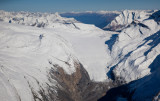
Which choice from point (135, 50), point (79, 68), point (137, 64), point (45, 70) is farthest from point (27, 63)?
point (135, 50)

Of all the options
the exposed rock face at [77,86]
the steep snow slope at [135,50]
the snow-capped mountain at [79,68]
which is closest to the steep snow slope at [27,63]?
the snow-capped mountain at [79,68]

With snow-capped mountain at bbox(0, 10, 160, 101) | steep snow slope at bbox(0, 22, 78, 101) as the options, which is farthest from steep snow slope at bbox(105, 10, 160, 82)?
steep snow slope at bbox(0, 22, 78, 101)

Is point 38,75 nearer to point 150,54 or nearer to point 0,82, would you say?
point 0,82

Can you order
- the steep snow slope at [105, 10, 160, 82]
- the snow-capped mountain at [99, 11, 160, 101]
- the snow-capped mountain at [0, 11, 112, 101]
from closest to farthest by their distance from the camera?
the snow-capped mountain at [0, 11, 112, 101] < the snow-capped mountain at [99, 11, 160, 101] < the steep snow slope at [105, 10, 160, 82]

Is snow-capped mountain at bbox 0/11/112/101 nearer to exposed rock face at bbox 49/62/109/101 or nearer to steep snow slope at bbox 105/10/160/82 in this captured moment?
exposed rock face at bbox 49/62/109/101

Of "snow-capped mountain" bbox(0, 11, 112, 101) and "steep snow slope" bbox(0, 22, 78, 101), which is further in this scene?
"snow-capped mountain" bbox(0, 11, 112, 101)

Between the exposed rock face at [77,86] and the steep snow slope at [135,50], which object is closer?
the exposed rock face at [77,86]

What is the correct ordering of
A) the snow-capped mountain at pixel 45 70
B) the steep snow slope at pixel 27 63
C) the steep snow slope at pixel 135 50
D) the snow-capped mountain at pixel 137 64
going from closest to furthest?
the steep snow slope at pixel 27 63, the snow-capped mountain at pixel 45 70, the snow-capped mountain at pixel 137 64, the steep snow slope at pixel 135 50

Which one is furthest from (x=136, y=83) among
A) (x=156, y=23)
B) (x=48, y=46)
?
(x=156, y=23)

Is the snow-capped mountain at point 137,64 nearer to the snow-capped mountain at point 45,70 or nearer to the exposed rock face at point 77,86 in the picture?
the exposed rock face at point 77,86
